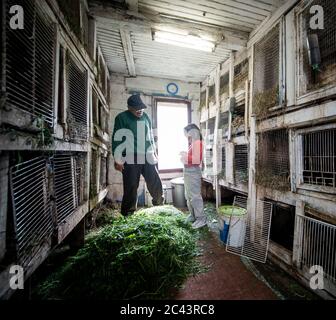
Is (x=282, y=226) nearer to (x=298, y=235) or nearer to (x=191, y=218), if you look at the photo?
(x=298, y=235)

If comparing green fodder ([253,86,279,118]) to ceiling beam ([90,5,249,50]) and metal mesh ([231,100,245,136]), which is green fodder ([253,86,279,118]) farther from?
ceiling beam ([90,5,249,50])

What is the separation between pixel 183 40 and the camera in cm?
455

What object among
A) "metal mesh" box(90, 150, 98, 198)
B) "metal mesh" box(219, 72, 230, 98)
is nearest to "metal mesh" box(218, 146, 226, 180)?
"metal mesh" box(219, 72, 230, 98)

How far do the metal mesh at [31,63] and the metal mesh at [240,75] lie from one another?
417cm

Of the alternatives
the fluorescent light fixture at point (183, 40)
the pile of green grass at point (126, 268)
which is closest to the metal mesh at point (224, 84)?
the fluorescent light fixture at point (183, 40)

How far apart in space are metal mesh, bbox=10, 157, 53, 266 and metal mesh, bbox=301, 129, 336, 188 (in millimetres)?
3478

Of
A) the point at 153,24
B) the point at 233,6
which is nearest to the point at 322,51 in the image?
the point at 233,6

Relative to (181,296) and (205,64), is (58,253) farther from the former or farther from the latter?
(205,64)

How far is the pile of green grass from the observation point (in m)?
2.44

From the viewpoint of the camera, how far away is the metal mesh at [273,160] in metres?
3.31

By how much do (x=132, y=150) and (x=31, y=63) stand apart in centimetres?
282

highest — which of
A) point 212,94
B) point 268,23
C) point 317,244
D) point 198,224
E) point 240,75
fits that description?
point 268,23

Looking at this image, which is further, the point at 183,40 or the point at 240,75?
the point at 240,75
